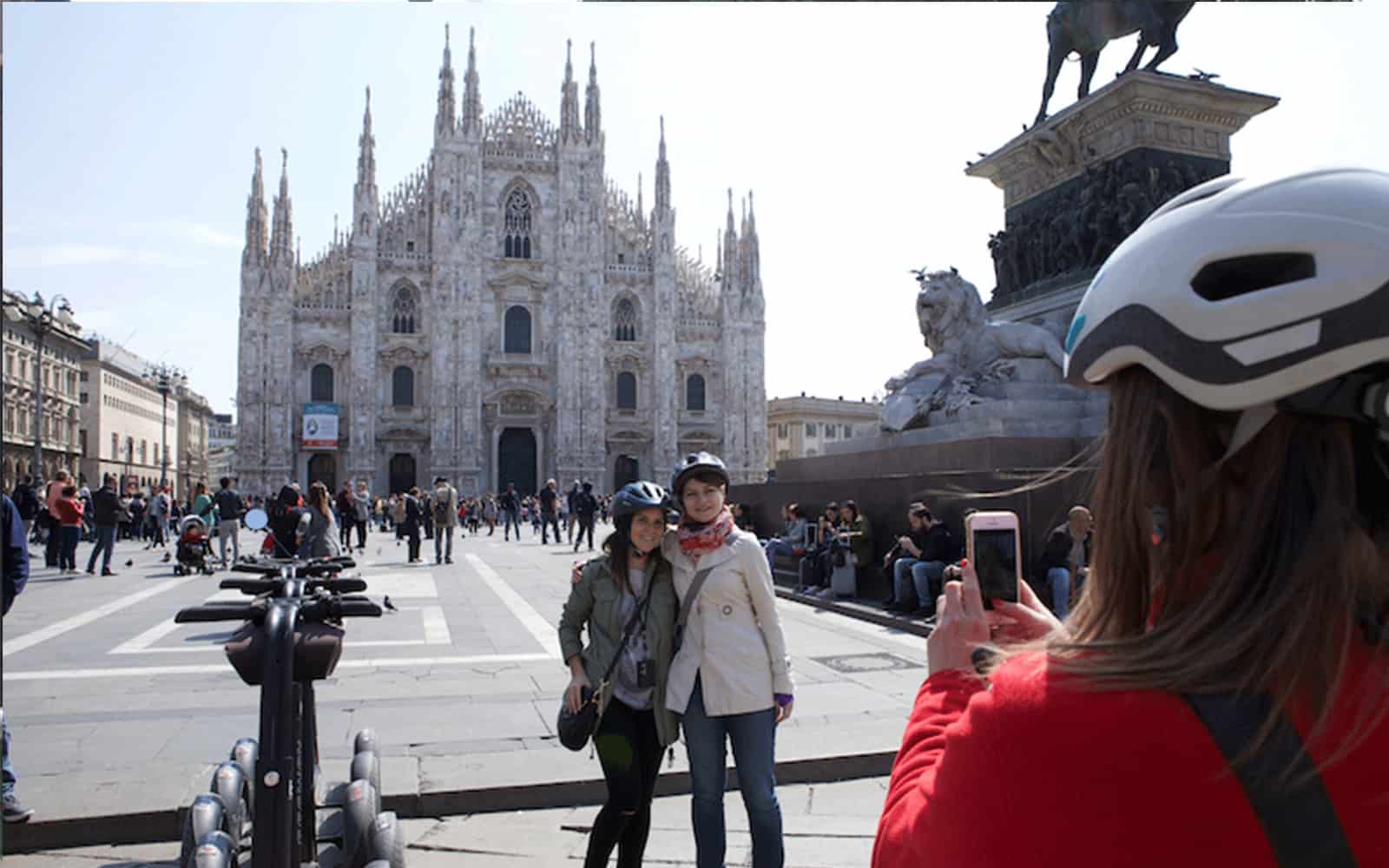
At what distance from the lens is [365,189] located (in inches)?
1651

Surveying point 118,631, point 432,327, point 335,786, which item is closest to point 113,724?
point 335,786

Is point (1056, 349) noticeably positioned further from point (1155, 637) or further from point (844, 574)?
point (1155, 637)

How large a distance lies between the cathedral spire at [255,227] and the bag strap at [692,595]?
139 feet

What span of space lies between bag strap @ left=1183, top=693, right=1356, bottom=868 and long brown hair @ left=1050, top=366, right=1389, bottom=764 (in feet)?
0.05

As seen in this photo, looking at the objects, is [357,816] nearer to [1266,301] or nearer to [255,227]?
[1266,301]

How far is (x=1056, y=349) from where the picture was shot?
915cm

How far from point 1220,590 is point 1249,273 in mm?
312

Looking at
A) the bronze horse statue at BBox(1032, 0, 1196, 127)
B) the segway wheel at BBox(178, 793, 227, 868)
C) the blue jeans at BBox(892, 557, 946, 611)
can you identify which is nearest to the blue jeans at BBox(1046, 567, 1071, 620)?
the blue jeans at BBox(892, 557, 946, 611)

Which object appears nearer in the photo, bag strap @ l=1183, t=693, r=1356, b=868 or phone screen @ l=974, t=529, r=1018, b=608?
bag strap @ l=1183, t=693, r=1356, b=868

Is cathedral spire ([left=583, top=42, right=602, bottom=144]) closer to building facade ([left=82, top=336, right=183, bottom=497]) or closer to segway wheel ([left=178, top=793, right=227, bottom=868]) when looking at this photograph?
building facade ([left=82, top=336, right=183, bottom=497])

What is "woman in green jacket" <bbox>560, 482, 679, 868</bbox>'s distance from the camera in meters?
3.12

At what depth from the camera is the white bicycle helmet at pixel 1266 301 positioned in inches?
34.3

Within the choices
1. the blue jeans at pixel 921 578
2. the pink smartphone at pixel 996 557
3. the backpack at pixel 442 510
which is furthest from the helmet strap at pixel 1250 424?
the backpack at pixel 442 510

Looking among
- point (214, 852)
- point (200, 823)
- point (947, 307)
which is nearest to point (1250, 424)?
point (214, 852)
